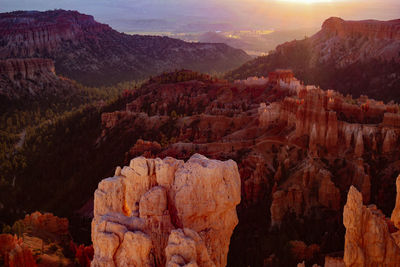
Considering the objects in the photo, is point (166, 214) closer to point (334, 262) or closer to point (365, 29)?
point (334, 262)

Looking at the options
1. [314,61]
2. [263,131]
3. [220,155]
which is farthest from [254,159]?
[314,61]

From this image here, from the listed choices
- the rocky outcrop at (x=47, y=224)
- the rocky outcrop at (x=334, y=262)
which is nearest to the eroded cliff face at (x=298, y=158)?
the rocky outcrop at (x=334, y=262)

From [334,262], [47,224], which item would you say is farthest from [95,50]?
[334,262]

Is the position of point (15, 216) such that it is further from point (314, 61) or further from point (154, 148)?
point (314, 61)

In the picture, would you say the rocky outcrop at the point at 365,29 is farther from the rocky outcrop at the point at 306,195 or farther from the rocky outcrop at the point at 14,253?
the rocky outcrop at the point at 14,253

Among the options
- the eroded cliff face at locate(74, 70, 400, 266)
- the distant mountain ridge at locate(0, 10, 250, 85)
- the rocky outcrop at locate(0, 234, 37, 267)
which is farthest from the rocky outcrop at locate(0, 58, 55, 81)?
the rocky outcrop at locate(0, 234, 37, 267)

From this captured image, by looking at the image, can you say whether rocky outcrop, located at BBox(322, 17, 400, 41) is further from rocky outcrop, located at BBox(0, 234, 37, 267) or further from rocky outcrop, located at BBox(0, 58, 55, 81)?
rocky outcrop, located at BBox(0, 234, 37, 267)
